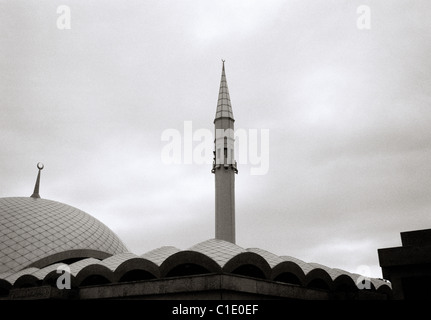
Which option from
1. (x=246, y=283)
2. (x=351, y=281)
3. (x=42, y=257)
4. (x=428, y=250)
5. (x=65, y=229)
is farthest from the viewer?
(x=65, y=229)

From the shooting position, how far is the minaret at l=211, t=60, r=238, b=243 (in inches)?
1288

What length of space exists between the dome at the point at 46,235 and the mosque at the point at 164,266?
0.07 m

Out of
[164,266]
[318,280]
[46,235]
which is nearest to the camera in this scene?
[164,266]

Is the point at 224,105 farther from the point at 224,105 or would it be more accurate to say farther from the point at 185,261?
the point at 185,261

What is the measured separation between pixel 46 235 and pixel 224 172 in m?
15.0

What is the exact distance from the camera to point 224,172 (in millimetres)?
33844

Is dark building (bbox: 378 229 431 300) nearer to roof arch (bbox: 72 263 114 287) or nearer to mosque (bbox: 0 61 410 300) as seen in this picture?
mosque (bbox: 0 61 410 300)

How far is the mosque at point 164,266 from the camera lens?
57.4 feet

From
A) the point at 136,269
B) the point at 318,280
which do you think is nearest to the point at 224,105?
the point at 318,280
